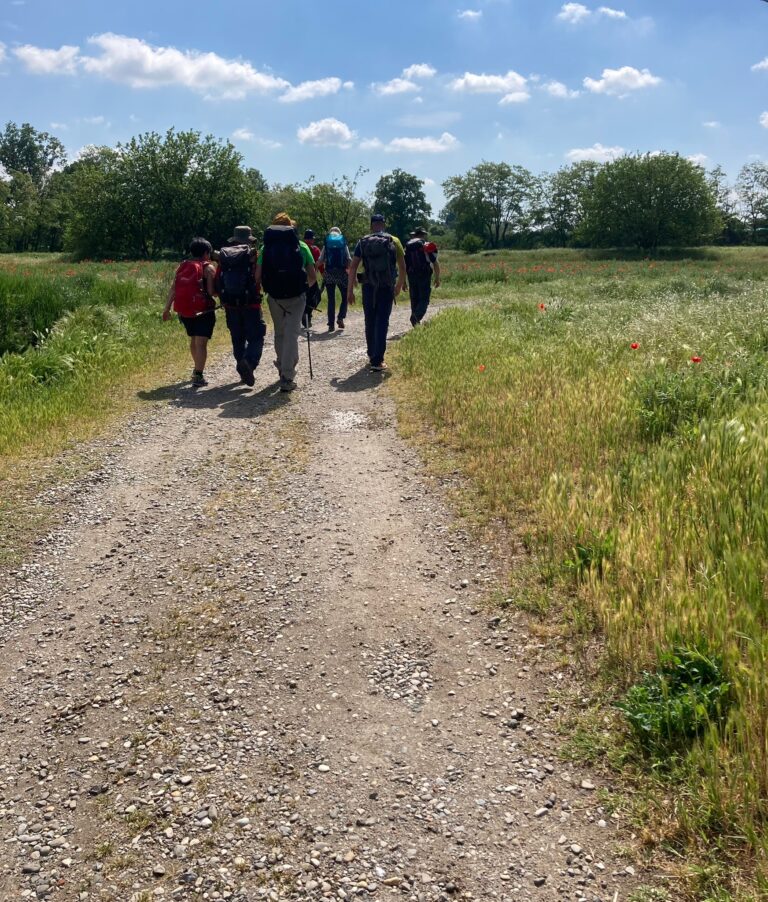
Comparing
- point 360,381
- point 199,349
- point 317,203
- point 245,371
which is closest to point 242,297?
point 245,371

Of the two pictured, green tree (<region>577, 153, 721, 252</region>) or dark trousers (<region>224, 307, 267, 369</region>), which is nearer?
dark trousers (<region>224, 307, 267, 369</region>)

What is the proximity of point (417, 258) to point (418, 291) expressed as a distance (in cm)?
84

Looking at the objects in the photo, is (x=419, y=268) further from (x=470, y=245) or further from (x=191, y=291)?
(x=470, y=245)

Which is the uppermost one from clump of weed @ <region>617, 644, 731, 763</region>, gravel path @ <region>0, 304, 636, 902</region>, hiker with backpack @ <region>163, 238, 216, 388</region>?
hiker with backpack @ <region>163, 238, 216, 388</region>

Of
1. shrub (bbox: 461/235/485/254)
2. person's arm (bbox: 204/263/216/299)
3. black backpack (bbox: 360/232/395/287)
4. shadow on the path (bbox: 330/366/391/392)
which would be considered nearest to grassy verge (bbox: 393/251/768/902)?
shadow on the path (bbox: 330/366/391/392)

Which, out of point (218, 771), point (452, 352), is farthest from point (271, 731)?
point (452, 352)

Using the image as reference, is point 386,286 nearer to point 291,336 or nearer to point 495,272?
point 291,336

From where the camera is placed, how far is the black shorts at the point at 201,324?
31.7 ft

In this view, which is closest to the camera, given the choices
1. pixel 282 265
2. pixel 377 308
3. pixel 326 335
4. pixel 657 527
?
pixel 657 527

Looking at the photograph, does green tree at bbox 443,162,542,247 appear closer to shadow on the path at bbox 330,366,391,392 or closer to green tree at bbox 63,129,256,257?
green tree at bbox 63,129,256,257

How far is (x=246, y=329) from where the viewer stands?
32.2ft

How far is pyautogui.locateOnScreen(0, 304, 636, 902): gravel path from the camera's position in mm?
2477

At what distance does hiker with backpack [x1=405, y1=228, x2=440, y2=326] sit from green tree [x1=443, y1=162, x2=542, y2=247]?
306ft

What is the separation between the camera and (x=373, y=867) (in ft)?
8.08
